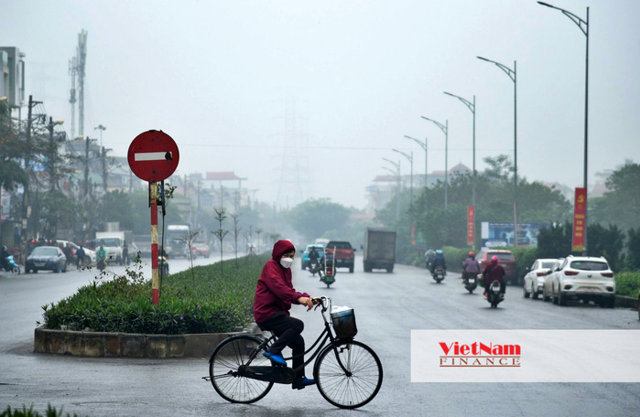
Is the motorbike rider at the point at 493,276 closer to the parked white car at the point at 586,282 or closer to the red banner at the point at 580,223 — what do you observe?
the parked white car at the point at 586,282

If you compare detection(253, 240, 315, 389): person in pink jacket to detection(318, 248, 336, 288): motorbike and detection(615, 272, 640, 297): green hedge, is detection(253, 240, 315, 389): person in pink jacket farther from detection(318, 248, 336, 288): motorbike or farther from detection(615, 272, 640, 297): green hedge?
detection(318, 248, 336, 288): motorbike

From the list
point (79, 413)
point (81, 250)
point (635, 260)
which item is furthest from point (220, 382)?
point (81, 250)

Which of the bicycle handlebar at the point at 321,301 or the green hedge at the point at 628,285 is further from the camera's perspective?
the green hedge at the point at 628,285

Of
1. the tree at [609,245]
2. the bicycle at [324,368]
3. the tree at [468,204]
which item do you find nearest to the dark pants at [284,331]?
the bicycle at [324,368]

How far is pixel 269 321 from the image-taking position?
976 cm

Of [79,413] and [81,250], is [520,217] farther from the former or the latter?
[79,413]

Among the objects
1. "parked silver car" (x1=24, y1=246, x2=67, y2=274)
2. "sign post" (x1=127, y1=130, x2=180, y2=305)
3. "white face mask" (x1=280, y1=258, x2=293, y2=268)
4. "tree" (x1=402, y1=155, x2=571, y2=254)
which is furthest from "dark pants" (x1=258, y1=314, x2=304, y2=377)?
"tree" (x1=402, y1=155, x2=571, y2=254)

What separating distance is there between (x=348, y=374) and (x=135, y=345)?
16.0ft

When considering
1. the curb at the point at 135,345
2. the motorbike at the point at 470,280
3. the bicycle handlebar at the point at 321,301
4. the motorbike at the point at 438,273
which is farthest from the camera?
the motorbike at the point at 438,273

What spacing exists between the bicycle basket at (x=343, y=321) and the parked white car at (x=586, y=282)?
70.8 ft

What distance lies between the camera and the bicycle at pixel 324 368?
975cm

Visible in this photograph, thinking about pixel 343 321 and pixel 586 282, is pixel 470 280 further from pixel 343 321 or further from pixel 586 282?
pixel 343 321

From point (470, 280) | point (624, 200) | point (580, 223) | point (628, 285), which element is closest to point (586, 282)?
point (628, 285)

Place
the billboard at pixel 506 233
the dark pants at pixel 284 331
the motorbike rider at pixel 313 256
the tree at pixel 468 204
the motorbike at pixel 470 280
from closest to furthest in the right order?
1. the dark pants at pixel 284 331
2. the motorbike at pixel 470 280
3. the motorbike rider at pixel 313 256
4. the billboard at pixel 506 233
5. the tree at pixel 468 204
